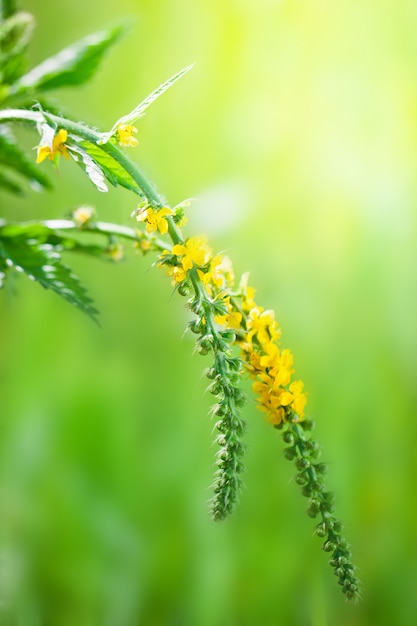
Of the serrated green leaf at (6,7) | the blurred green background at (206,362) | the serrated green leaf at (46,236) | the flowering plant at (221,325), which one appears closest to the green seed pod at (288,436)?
the flowering plant at (221,325)

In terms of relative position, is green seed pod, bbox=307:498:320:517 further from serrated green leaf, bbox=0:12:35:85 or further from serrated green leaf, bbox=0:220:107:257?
serrated green leaf, bbox=0:12:35:85

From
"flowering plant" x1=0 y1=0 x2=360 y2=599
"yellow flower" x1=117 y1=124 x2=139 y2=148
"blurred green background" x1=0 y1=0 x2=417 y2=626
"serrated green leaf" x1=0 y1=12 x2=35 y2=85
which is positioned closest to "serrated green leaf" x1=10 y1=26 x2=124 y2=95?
"serrated green leaf" x1=0 y1=12 x2=35 y2=85

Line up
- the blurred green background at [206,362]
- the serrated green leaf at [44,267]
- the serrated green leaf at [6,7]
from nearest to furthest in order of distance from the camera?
the serrated green leaf at [44,267] → the serrated green leaf at [6,7] → the blurred green background at [206,362]

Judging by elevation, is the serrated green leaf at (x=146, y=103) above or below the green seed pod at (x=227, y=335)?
above

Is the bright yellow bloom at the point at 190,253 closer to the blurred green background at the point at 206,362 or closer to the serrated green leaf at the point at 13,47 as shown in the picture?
the serrated green leaf at the point at 13,47

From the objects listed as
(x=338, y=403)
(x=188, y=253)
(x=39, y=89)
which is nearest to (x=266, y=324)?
(x=188, y=253)
